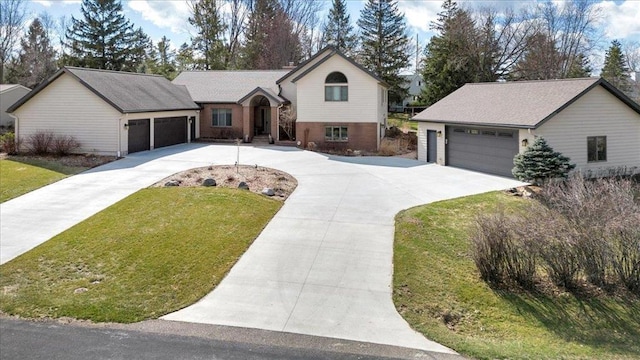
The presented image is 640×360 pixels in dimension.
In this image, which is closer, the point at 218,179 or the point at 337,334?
the point at 337,334

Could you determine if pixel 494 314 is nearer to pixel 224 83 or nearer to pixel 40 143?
pixel 40 143

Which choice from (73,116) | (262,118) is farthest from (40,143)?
(262,118)

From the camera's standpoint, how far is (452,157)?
23484 mm

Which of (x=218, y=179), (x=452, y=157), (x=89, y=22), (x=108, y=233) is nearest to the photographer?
(x=108, y=233)

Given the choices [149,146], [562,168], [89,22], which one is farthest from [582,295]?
[89,22]

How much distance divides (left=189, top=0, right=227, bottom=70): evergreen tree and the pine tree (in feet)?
133

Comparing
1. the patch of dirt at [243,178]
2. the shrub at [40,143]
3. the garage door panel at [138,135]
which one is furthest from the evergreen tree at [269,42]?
the patch of dirt at [243,178]

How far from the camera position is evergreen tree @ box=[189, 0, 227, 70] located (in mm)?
51406

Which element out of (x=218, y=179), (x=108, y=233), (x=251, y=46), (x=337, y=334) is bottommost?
(x=337, y=334)

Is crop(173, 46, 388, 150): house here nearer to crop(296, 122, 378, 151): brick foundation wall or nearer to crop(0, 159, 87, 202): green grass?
crop(296, 122, 378, 151): brick foundation wall

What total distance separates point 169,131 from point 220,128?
15.0ft

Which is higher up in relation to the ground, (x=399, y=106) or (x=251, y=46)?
(x=251, y=46)

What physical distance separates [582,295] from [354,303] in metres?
4.98

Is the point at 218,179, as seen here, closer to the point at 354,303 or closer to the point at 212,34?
the point at 354,303
